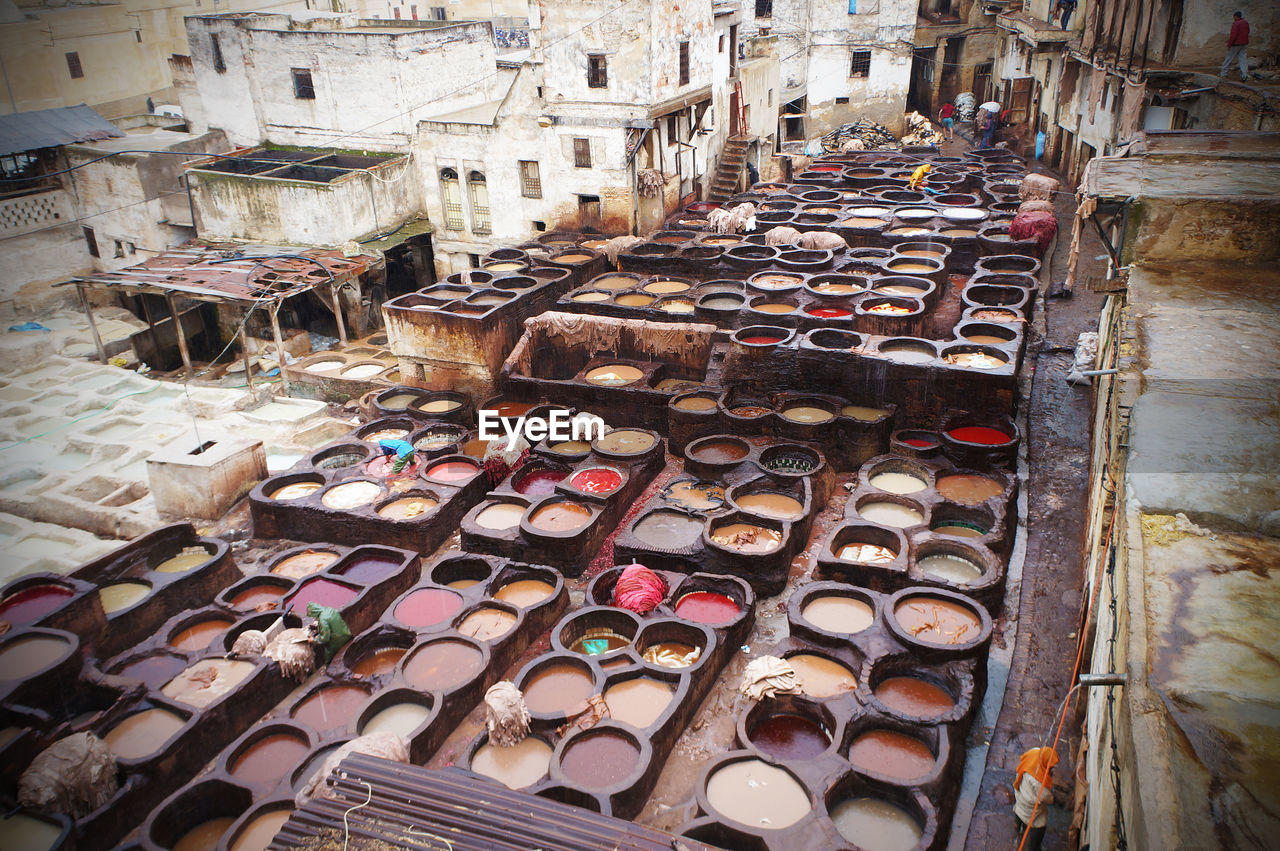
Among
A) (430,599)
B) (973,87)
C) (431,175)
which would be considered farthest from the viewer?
(973,87)

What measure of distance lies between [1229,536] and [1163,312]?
12.0 feet

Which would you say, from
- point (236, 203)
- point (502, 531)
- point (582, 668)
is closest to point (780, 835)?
point (582, 668)

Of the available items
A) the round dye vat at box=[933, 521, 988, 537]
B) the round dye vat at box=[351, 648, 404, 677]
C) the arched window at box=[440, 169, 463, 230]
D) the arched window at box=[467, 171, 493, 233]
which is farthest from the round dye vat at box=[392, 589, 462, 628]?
the arched window at box=[440, 169, 463, 230]

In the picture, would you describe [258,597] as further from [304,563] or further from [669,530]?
[669,530]

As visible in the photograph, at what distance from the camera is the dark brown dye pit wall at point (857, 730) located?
6.44m

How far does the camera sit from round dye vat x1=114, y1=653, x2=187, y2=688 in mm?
8539

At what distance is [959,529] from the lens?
9891 millimetres

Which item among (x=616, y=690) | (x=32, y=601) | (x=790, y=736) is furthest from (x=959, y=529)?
(x=32, y=601)

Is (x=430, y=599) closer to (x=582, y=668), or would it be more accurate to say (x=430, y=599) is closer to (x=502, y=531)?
(x=502, y=531)

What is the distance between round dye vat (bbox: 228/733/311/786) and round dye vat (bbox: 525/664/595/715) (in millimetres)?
2074

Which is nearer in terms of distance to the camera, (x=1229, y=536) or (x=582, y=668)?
(x=1229, y=536)

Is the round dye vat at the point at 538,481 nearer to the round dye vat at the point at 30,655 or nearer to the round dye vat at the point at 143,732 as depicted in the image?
the round dye vat at the point at 143,732

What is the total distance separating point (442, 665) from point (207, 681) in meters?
2.40

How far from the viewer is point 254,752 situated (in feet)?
24.9
